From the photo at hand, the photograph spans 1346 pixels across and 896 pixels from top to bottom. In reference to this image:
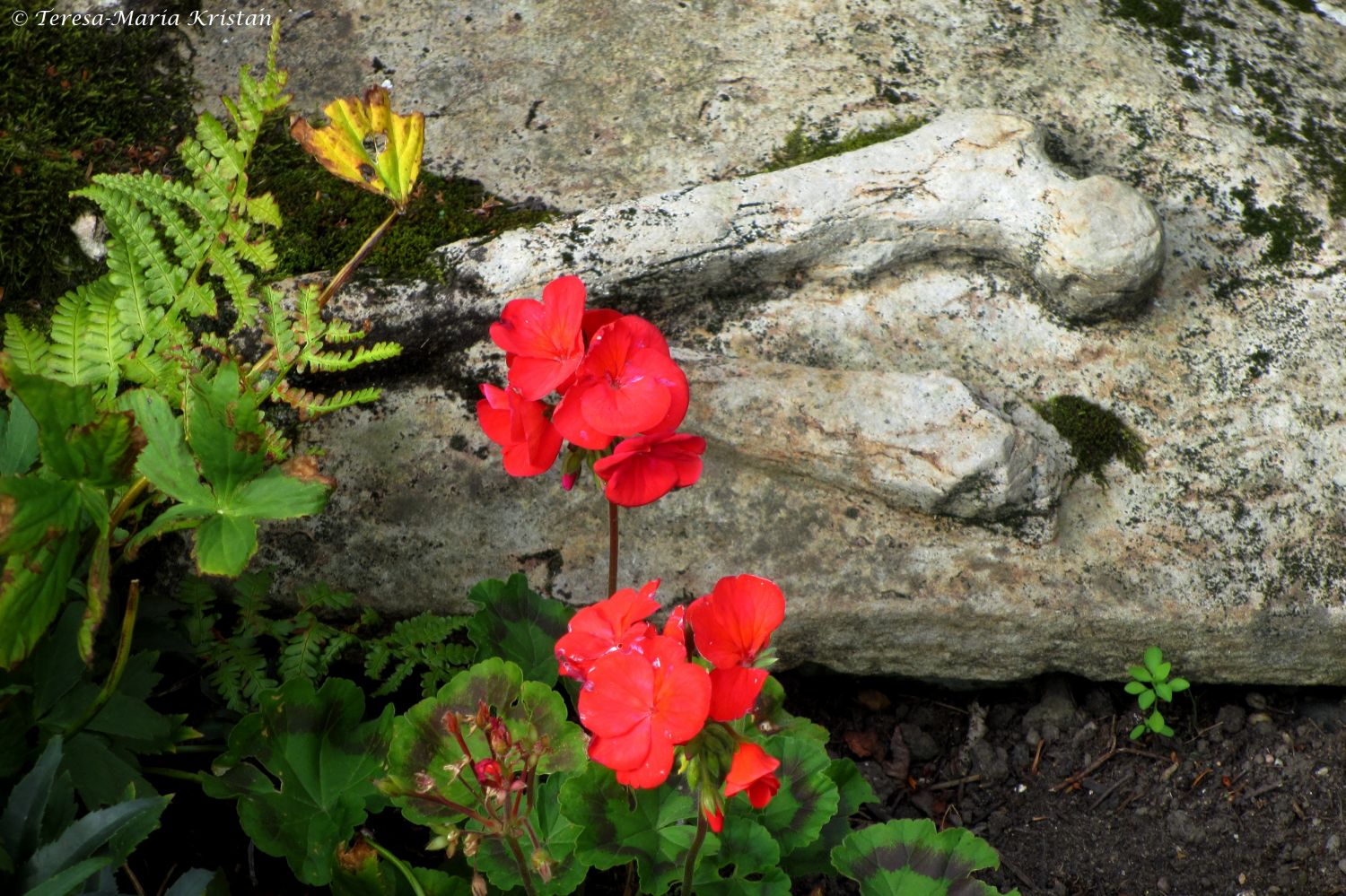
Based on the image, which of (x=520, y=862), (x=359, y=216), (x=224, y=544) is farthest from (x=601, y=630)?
(x=359, y=216)

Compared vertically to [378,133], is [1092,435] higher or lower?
lower

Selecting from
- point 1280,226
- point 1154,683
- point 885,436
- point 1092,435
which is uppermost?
point 1280,226

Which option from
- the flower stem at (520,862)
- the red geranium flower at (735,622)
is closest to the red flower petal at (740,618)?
the red geranium flower at (735,622)

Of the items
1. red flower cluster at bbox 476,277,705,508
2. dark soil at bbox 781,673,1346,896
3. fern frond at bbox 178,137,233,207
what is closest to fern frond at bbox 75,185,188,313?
fern frond at bbox 178,137,233,207

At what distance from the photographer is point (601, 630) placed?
5.85 feet

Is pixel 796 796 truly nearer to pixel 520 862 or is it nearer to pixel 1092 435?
pixel 520 862

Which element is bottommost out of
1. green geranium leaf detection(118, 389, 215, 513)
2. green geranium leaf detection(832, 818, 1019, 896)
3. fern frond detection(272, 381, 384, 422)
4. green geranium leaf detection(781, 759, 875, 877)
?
green geranium leaf detection(781, 759, 875, 877)

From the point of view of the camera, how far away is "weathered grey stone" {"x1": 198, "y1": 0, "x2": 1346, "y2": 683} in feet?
9.32

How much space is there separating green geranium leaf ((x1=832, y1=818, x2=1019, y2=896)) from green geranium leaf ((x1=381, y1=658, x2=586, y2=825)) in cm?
61

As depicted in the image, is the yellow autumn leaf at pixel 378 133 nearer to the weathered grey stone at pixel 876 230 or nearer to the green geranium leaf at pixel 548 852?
the weathered grey stone at pixel 876 230

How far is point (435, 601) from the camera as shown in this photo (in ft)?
9.24

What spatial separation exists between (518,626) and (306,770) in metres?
0.54

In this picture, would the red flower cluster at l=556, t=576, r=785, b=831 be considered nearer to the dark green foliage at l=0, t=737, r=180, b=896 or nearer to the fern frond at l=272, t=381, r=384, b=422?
the dark green foliage at l=0, t=737, r=180, b=896

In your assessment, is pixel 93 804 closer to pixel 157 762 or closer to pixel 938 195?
pixel 157 762
